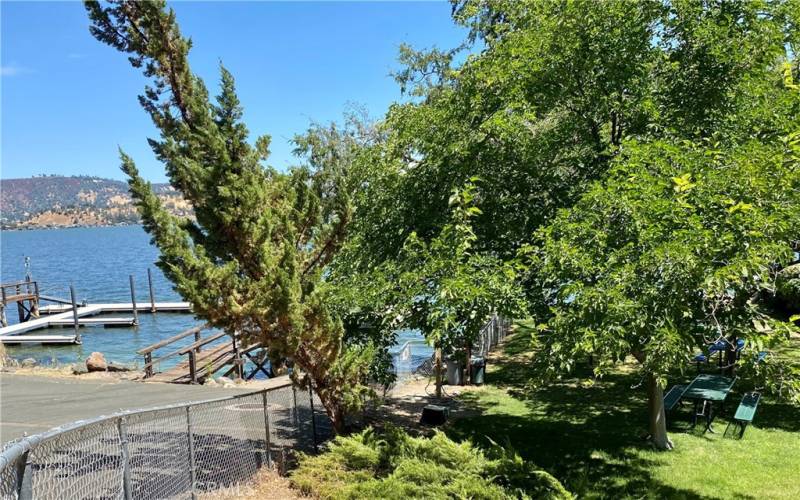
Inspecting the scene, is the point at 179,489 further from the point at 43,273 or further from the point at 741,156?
the point at 43,273

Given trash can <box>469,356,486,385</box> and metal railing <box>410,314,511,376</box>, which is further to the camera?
metal railing <box>410,314,511,376</box>

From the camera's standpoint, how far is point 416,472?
6.67 m

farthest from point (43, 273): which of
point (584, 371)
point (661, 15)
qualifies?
point (661, 15)

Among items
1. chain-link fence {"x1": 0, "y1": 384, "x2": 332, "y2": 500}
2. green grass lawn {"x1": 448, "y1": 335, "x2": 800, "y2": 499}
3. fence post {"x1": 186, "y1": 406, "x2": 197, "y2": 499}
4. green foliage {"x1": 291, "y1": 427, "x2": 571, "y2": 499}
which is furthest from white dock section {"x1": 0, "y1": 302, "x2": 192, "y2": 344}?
fence post {"x1": 186, "y1": 406, "x2": 197, "y2": 499}

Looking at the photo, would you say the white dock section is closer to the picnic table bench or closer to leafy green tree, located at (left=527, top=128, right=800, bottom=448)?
the picnic table bench

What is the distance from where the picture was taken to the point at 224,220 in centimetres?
673

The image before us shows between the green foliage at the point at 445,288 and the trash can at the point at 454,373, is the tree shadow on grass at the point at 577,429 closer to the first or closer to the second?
the trash can at the point at 454,373

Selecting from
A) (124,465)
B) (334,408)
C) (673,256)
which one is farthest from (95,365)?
(673,256)

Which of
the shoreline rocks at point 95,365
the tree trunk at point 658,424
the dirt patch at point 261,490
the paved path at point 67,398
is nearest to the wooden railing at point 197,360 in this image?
the shoreline rocks at point 95,365

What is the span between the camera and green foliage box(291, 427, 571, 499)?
6.33 meters

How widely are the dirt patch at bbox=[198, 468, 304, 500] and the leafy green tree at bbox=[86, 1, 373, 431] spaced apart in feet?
4.89

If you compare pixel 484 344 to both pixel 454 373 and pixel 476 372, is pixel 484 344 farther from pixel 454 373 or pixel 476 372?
pixel 454 373

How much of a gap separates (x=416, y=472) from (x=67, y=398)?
855cm

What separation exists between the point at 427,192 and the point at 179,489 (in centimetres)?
552
